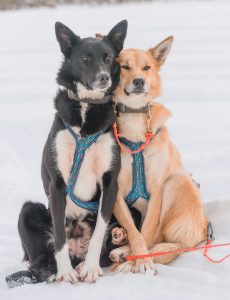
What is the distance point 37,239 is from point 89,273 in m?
0.46

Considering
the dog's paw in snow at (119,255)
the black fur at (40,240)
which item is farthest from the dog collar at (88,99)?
the dog's paw in snow at (119,255)

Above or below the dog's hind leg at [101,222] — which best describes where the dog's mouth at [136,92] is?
above

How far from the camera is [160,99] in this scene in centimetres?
842

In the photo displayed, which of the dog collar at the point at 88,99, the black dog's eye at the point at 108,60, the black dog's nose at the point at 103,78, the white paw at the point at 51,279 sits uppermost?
the black dog's eye at the point at 108,60

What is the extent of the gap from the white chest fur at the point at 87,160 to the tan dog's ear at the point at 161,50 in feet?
2.65

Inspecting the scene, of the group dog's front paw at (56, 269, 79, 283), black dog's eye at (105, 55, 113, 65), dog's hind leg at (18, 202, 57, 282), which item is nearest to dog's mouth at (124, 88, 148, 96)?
black dog's eye at (105, 55, 113, 65)

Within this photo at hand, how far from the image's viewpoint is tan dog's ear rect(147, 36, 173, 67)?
3.70 meters

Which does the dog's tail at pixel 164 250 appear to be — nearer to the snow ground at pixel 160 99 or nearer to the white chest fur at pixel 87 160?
the snow ground at pixel 160 99

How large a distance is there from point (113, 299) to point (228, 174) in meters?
3.01

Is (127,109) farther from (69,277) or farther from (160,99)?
(160,99)

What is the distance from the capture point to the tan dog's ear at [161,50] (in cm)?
370

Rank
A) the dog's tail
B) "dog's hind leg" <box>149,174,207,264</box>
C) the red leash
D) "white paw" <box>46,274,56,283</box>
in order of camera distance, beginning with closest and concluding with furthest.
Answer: "white paw" <box>46,274,56,283</box>, the red leash, the dog's tail, "dog's hind leg" <box>149,174,207,264</box>

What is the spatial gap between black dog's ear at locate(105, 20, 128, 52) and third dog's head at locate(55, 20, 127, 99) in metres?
0.02

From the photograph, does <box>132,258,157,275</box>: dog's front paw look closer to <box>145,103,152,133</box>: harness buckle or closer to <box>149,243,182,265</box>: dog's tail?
<box>149,243,182,265</box>: dog's tail
